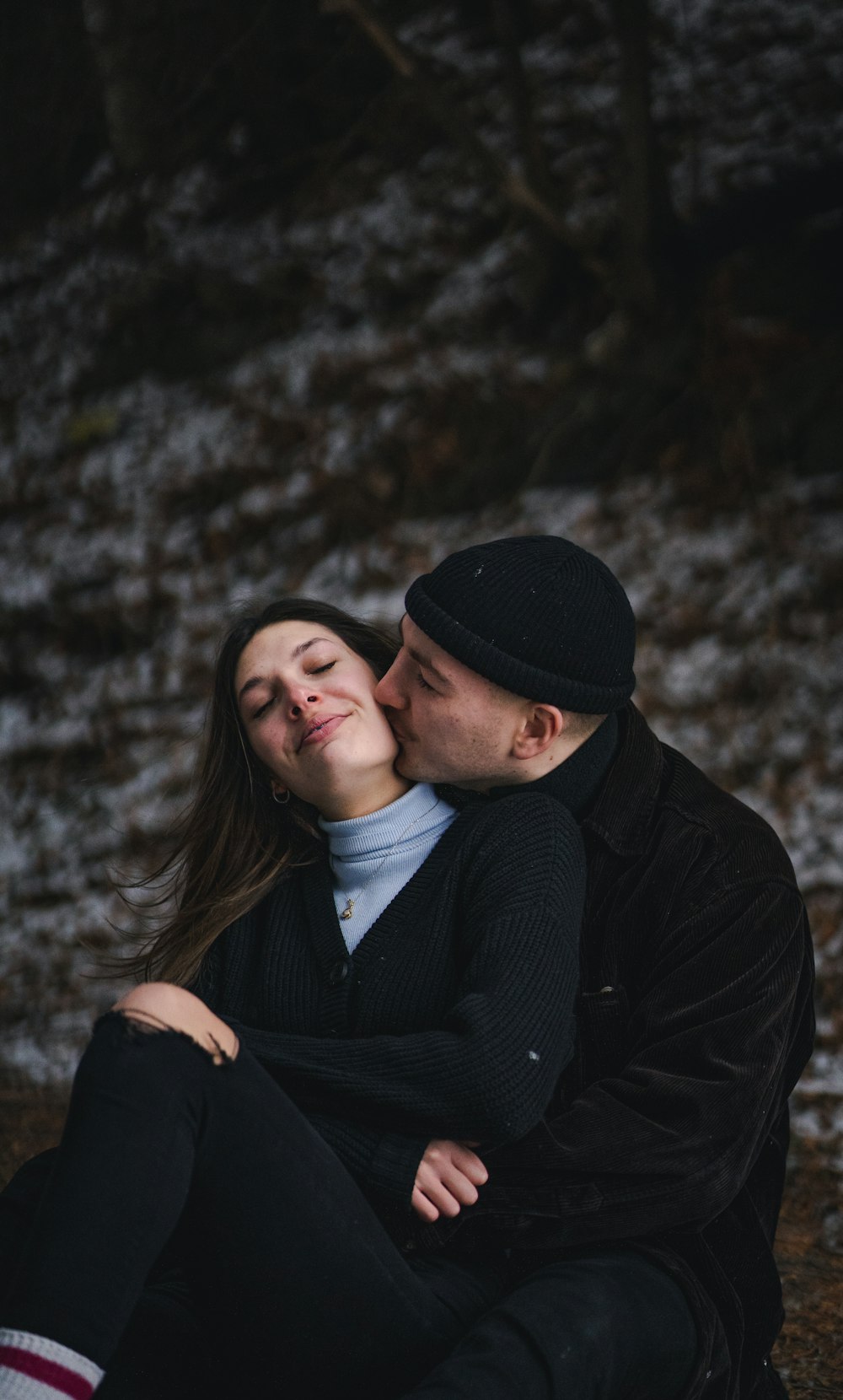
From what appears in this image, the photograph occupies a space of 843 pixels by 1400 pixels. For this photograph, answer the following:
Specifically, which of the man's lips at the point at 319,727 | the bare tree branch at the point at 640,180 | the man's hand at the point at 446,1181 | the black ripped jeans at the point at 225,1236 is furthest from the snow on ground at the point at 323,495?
the black ripped jeans at the point at 225,1236

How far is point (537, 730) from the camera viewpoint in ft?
6.36

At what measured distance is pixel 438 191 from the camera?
5312 millimetres

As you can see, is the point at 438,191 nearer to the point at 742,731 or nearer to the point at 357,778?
the point at 742,731

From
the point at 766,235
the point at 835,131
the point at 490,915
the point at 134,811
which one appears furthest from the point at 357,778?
the point at 835,131

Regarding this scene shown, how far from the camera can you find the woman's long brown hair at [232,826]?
2076 mm

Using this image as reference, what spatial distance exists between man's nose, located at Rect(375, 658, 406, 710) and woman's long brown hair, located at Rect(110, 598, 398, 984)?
0.18 meters

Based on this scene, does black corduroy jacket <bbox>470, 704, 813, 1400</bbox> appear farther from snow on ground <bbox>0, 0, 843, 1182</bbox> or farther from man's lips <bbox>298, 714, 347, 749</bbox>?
snow on ground <bbox>0, 0, 843, 1182</bbox>

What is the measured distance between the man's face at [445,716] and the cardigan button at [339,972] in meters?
0.31

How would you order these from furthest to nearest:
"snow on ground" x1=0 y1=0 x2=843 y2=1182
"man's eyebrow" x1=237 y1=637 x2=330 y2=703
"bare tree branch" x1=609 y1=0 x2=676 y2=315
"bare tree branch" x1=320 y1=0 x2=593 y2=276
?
"snow on ground" x1=0 y1=0 x2=843 y2=1182 < "bare tree branch" x1=609 y1=0 x2=676 y2=315 < "bare tree branch" x1=320 y1=0 x2=593 y2=276 < "man's eyebrow" x1=237 y1=637 x2=330 y2=703

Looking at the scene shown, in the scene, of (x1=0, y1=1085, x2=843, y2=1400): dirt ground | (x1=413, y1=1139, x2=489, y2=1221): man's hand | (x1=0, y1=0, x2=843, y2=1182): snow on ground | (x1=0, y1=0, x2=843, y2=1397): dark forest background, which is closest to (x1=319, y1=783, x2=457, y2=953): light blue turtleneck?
(x1=413, y1=1139, x2=489, y2=1221): man's hand

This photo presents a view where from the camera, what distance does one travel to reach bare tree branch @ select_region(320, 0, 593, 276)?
143 inches

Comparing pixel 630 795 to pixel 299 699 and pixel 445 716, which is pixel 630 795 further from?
pixel 299 699

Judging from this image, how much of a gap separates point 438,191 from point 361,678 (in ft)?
12.6

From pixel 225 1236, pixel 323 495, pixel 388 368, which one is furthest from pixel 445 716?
pixel 388 368
